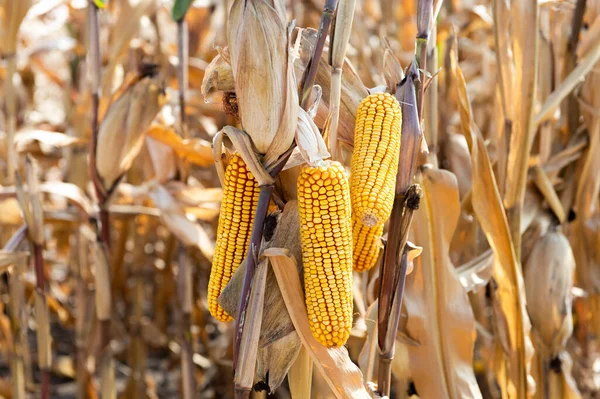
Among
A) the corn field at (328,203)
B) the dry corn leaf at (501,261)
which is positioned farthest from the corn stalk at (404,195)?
the dry corn leaf at (501,261)

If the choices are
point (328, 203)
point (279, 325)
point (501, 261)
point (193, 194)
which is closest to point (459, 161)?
point (501, 261)

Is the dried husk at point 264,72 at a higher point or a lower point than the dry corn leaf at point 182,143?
higher

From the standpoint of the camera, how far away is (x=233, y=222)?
122cm

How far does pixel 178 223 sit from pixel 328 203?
143 cm

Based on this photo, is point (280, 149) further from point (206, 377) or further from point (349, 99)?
point (206, 377)

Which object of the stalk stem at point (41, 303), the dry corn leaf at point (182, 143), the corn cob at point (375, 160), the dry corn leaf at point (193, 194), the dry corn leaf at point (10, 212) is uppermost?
the corn cob at point (375, 160)

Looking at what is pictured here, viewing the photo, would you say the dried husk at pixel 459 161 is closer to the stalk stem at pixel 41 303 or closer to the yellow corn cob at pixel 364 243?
the yellow corn cob at pixel 364 243

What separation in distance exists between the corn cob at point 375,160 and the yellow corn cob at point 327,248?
40 millimetres

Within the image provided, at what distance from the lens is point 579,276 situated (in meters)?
2.85

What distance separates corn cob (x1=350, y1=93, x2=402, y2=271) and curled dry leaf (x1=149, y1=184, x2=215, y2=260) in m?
1.22

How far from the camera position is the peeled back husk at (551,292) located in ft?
7.24

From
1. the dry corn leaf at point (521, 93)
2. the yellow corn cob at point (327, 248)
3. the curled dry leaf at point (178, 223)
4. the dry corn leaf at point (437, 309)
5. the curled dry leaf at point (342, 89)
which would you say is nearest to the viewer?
the yellow corn cob at point (327, 248)

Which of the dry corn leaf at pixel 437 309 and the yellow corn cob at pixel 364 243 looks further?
the dry corn leaf at pixel 437 309

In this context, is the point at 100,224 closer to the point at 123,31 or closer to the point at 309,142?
the point at 123,31
